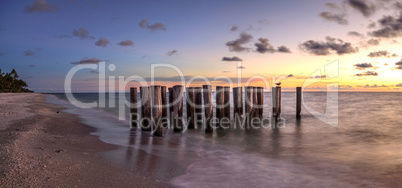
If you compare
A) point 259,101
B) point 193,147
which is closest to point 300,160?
point 193,147

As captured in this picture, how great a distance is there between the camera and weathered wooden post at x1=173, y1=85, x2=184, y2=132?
9.63 m

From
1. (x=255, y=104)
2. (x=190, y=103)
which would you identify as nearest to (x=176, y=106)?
(x=190, y=103)

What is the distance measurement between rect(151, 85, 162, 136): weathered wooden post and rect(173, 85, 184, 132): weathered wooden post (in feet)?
2.47

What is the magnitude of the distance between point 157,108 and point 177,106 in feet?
3.38

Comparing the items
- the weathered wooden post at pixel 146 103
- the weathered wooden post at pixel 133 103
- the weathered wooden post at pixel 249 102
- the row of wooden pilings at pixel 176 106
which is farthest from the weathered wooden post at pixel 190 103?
the weathered wooden post at pixel 249 102

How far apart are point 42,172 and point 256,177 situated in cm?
371

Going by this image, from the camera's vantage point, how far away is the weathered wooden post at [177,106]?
9633 millimetres

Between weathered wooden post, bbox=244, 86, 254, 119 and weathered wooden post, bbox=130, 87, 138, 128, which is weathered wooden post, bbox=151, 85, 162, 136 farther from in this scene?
weathered wooden post, bbox=244, 86, 254, 119

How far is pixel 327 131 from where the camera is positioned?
39.3ft

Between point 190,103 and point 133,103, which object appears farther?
point 133,103

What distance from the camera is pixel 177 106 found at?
9773 mm

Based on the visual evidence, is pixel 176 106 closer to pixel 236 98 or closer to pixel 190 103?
pixel 190 103

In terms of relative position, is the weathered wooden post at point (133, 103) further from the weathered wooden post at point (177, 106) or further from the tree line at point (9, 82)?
the tree line at point (9, 82)

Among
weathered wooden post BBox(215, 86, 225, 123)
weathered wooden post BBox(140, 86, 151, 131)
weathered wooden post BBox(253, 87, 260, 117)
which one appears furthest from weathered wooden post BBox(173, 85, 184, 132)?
weathered wooden post BBox(253, 87, 260, 117)
